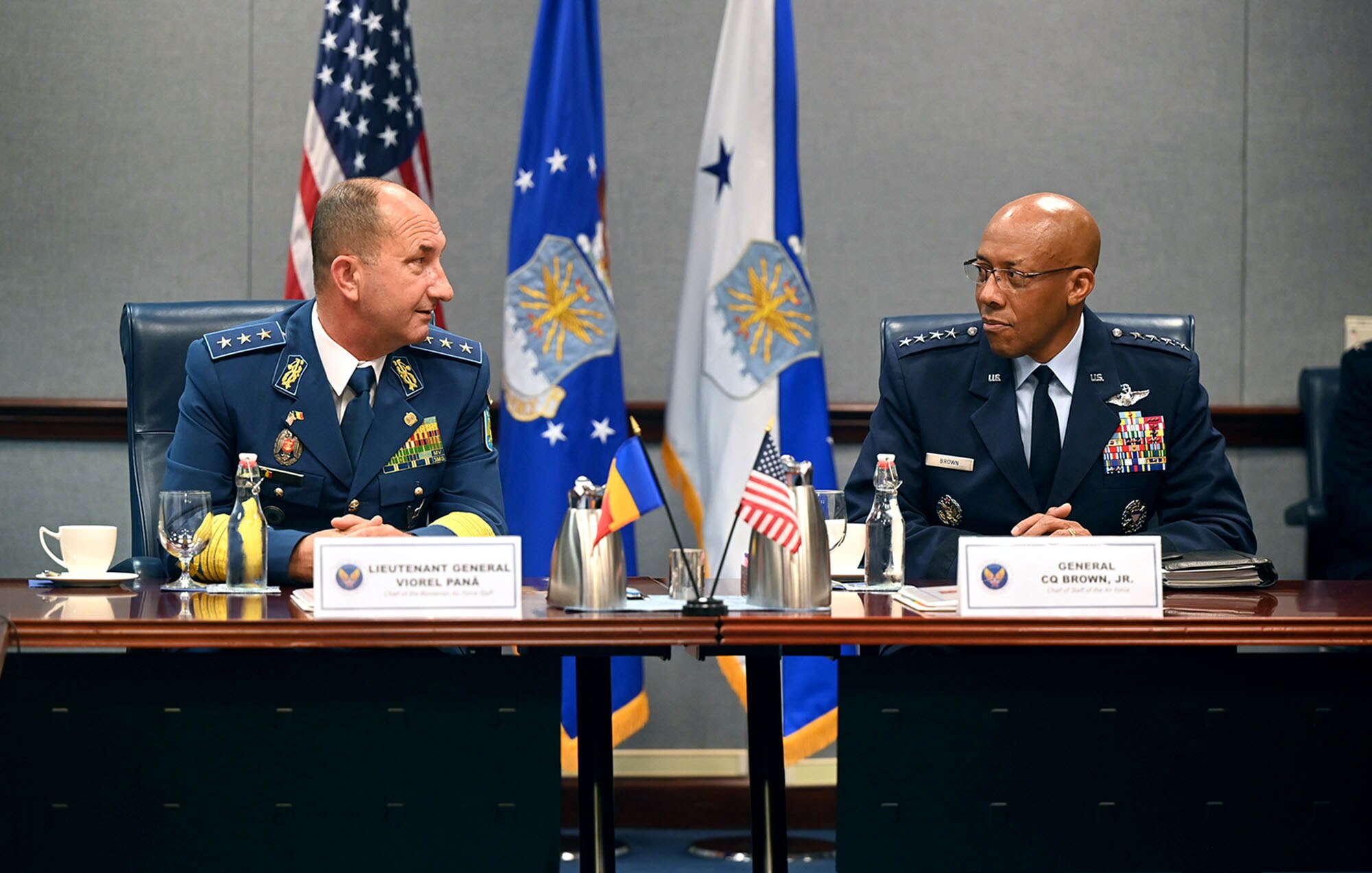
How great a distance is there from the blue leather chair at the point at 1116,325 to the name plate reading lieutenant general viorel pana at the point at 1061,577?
98 centimetres

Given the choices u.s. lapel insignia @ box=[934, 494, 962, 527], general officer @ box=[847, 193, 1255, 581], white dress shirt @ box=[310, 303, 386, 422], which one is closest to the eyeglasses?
general officer @ box=[847, 193, 1255, 581]

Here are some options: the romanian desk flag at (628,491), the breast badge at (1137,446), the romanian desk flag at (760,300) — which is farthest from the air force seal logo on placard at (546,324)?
the romanian desk flag at (628,491)

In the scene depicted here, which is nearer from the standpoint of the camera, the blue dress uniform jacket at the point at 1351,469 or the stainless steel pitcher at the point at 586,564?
the stainless steel pitcher at the point at 586,564

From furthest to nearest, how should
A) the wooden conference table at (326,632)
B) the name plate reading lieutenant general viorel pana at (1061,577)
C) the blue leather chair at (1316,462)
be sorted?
the blue leather chair at (1316,462), the name plate reading lieutenant general viorel pana at (1061,577), the wooden conference table at (326,632)

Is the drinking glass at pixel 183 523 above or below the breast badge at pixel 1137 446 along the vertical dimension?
below

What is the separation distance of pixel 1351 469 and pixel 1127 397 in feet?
3.68

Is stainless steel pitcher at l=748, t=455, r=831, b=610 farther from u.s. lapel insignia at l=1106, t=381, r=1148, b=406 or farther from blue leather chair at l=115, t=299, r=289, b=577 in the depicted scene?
blue leather chair at l=115, t=299, r=289, b=577

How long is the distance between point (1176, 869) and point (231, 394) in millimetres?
1537

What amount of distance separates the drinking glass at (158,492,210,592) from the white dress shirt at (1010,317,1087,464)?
1347 millimetres

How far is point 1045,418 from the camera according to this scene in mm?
2473

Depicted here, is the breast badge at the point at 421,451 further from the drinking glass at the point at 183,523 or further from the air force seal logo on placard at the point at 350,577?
the air force seal logo on placard at the point at 350,577

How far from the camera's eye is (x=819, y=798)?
3.79m

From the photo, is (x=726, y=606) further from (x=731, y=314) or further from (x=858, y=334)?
(x=858, y=334)

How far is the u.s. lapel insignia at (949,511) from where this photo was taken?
2.45 metres
